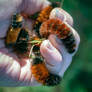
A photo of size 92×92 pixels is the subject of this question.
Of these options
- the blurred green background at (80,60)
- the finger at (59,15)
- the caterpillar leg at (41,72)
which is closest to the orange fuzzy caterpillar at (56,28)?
the finger at (59,15)

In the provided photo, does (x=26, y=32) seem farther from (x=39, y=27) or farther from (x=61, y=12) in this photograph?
(x=61, y=12)

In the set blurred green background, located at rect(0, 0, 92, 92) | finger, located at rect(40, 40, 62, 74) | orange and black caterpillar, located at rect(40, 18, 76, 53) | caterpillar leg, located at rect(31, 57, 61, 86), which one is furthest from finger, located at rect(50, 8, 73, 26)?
blurred green background, located at rect(0, 0, 92, 92)

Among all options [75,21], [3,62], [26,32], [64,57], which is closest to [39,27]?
[26,32]

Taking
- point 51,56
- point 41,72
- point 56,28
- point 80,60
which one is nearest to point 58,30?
point 56,28

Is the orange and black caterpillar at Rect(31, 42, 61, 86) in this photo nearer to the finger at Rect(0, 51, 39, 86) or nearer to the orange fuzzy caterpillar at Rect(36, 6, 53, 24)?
the finger at Rect(0, 51, 39, 86)

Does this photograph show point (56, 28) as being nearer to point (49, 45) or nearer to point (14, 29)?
point (49, 45)
